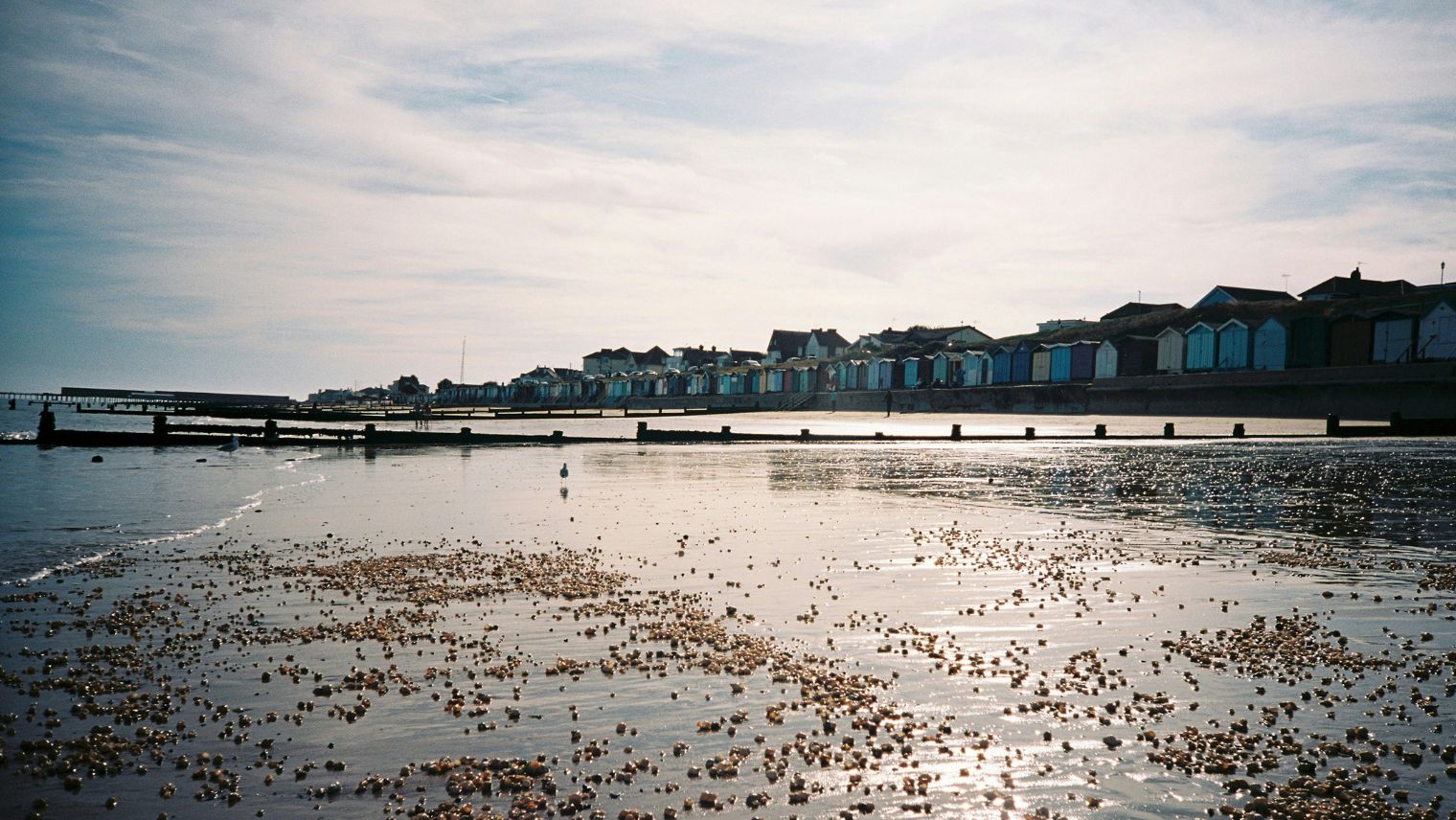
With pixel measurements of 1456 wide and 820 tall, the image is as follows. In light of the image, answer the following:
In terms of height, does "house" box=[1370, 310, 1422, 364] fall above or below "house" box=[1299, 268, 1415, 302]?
below

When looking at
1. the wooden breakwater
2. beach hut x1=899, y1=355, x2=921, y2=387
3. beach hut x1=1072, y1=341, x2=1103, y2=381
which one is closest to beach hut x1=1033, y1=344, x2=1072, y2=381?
beach hut x1=1072, y1=341, x2=1103, y2=381

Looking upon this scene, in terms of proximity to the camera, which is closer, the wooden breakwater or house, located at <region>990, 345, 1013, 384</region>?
the wooden breakwater

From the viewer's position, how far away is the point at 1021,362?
107 meters

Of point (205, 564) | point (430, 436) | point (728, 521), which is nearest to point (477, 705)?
point (205, 564)

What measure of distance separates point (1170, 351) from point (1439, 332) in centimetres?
2392

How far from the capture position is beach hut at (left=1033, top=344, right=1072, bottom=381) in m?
99.8

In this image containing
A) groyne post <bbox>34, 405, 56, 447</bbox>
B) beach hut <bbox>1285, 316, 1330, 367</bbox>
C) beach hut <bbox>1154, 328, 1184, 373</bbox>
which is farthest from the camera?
beach hut <bbox>1154, 328, 1184, 373</bbox>

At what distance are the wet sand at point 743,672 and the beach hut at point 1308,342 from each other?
6695 centimetres

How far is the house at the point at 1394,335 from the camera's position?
2643 inches

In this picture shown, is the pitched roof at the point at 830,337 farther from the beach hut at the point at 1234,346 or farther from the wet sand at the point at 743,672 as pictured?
the wet sand at the point at 743,672

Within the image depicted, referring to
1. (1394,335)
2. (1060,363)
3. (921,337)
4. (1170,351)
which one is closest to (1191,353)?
(1170,351)

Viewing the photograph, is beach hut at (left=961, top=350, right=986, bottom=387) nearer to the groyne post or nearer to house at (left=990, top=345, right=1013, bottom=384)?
house at (left=990, top=345, right=1013, bottom=384)

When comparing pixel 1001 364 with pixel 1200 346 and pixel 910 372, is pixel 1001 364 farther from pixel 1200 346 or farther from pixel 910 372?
pixel 1200 346

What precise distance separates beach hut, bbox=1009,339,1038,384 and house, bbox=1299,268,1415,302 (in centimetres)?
2883
